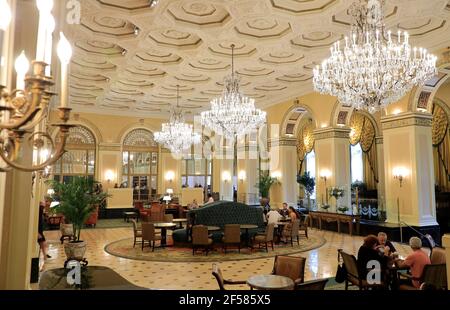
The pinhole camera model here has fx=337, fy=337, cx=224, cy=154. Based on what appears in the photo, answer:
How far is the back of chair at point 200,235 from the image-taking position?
9031mm

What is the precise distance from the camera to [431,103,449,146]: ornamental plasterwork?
45.8ft

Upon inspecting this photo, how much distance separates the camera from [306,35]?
9211 millimetres

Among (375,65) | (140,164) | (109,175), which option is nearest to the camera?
(375,65)

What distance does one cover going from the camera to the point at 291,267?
16.2 ft

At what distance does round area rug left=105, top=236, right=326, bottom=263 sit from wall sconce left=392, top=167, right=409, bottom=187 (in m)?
3.12

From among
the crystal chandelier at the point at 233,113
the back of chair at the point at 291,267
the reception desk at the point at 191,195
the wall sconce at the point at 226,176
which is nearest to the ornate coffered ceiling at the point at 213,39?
the crystal chandelier at the point at 233,113

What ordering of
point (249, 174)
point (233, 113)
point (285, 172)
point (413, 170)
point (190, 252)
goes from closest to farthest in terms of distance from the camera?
point (190, 252) < point (233, 113) < point (413, 170) < point (285, 172) < point (249, 174)

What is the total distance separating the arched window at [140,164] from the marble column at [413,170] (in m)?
13.4

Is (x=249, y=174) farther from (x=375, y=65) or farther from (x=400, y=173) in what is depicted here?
(x=375, y=65)

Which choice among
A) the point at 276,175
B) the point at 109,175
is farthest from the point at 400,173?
the point at 109,175

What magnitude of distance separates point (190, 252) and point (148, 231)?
134 cm

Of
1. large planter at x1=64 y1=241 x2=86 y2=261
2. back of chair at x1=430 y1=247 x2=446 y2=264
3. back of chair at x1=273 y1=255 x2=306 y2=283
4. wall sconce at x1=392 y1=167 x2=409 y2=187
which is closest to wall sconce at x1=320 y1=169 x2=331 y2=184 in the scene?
wall sconce at x1=392 y1=167 x2=409 y2=187
